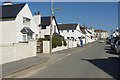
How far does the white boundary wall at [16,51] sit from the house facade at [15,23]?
10.4 metres

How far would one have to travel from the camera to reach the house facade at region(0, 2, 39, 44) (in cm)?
2521

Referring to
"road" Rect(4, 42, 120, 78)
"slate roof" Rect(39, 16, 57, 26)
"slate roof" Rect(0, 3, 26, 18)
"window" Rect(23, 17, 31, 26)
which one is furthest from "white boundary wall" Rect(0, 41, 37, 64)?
"slate roof" Rect(39, 16, 57, 26)

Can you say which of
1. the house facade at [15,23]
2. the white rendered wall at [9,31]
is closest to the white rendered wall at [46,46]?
the house facade at [15,23]

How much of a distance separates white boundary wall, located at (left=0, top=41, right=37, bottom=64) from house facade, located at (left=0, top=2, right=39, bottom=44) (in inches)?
411

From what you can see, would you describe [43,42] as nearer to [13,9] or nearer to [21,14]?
[21,14]

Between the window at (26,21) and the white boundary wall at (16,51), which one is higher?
the window at (26,21)

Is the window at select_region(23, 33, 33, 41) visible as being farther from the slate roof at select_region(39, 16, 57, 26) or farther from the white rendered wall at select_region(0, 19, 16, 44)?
the slate roof at select_region(39, 16, 57, 26)

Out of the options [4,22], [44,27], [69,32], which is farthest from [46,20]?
[69,32]

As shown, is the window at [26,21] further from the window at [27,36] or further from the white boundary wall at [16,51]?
the white boundary wall at [16,51]

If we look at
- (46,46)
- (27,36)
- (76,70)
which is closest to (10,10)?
(27,36)

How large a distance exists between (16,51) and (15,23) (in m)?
13.6

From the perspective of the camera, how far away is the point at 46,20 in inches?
1590

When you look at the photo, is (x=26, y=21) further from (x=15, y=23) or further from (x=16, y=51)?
(x=16, y=51)

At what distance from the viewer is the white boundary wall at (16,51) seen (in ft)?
36.8
